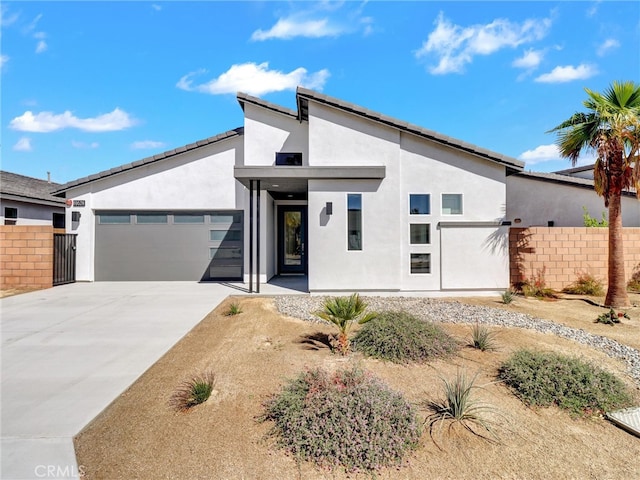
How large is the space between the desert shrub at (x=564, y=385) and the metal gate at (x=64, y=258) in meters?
13.7

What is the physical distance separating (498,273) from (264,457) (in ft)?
30.0

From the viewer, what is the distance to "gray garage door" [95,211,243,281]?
12.0 metres

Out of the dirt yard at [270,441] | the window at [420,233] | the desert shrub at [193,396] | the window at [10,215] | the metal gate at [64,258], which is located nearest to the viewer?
the dirt yard at [270,441]

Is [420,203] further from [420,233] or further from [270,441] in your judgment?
[270,441]

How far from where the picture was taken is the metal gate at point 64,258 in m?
10.8

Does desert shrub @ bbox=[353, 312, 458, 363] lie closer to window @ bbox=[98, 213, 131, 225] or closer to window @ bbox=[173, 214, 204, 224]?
window @ bbox=[173, 214, 204, 224]

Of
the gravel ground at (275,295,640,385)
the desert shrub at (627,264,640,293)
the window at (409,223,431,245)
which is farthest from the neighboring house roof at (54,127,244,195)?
the desert shrub at (627,264,640,293)

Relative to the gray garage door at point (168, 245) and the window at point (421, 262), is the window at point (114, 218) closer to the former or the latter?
the gray garage door at point (168, 245)

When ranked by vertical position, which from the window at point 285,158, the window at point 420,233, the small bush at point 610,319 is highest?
the window at point 285,158

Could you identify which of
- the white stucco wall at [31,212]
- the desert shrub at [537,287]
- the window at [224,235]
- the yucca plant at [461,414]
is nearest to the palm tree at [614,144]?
the desert shrub at [537,287]

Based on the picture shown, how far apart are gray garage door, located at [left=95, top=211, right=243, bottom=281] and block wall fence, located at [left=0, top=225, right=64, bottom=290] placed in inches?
64.1

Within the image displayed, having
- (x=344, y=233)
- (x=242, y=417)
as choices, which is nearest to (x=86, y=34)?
(x=344, y=233)

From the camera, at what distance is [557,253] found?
9.91m

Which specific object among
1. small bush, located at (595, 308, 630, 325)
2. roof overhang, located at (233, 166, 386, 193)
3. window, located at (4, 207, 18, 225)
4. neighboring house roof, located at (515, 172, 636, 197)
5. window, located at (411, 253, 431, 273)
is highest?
neighboring house roof, located at (515, 172, 636, 197)
